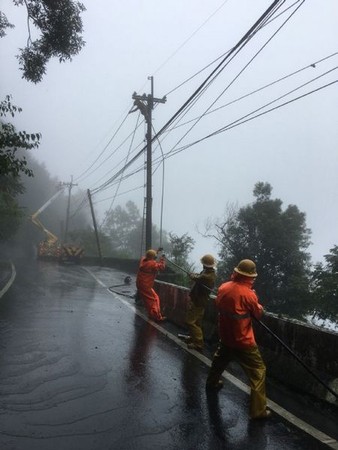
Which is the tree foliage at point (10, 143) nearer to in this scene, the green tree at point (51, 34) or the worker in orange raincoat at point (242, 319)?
the green tree at point (51, 34)

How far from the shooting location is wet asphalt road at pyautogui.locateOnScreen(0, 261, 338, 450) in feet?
12.4

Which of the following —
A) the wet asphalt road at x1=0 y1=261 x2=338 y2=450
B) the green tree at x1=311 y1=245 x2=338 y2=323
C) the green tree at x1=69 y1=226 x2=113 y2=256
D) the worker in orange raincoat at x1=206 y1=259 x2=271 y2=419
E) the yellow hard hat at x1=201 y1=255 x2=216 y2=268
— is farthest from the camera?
the green tree at x1=69 y1=226 x2=113 y2=256

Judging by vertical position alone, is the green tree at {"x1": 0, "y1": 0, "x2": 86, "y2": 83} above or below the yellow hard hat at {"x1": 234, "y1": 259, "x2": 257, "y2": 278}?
above

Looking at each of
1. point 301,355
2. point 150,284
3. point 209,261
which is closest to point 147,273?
point 150,284

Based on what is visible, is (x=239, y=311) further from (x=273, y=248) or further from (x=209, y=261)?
(x=273, y=248)

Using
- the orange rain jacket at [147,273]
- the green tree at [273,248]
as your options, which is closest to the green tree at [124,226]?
the green tree at [273,248]

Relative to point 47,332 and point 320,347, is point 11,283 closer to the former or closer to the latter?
point 47,332

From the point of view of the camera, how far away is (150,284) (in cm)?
1034

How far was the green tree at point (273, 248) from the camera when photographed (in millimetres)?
29453

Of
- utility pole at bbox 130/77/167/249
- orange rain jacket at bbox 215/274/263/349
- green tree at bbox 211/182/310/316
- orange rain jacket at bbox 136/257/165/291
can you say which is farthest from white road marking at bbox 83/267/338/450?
green tree at bbox 211/182/310/316

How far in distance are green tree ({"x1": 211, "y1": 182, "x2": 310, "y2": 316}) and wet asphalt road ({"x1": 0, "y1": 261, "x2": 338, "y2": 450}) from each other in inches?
887

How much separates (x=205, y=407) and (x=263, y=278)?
88.8 feet

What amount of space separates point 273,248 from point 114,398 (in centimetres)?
2758

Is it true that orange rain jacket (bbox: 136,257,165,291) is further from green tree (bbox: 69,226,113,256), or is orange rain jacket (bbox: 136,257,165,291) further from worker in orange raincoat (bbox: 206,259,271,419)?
green tree (bbox: 69,226,113,256)
